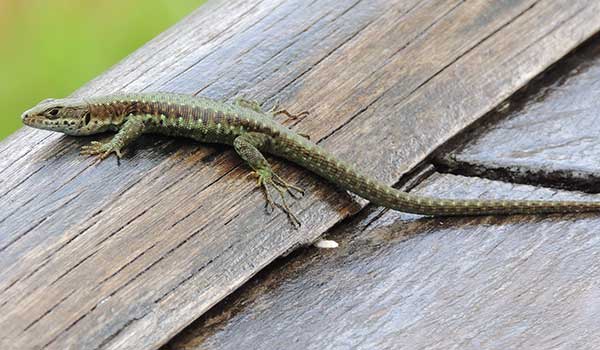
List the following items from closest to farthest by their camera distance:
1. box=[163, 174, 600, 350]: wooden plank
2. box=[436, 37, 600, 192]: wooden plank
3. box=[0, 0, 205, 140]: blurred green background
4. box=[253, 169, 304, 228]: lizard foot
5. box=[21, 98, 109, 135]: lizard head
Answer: box=[163, 174, 600, 350]: wooden plank → box=[253, 169, 304, 228]: lizard foot → box=[436, 37, 600, 192]: wooden plank → box=[21, 98, 109, 135]: lizard head → box=[0, 0, 205, 140]: blurred green background

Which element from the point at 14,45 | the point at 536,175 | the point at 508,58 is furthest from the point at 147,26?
the point at 536,175

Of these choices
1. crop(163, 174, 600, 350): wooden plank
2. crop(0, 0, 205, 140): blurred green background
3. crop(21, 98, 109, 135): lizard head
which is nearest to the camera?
crop(163, 174, 600, 350): wooden plank

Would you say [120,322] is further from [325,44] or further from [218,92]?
[325,44]

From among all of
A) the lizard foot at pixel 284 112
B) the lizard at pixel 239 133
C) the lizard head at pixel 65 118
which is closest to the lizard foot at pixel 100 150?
the lizard at pixel 239 133

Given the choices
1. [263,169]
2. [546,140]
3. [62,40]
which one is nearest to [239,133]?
[263,169]

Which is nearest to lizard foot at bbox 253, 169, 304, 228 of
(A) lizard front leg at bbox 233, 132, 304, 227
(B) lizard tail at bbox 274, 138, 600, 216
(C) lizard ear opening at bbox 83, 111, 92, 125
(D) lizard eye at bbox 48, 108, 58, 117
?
(A) lizard front leg at bbox 233, 132, 304, 227

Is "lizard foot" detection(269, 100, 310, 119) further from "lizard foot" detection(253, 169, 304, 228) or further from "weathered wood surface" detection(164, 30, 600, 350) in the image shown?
"weathered wood surface" detection(164, 30, 600, 350)
